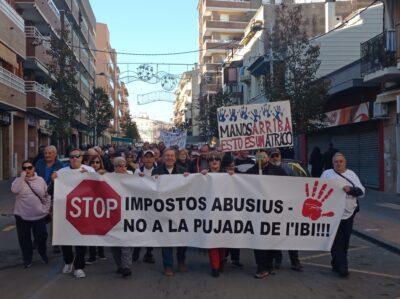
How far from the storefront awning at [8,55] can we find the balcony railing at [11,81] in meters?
0.67

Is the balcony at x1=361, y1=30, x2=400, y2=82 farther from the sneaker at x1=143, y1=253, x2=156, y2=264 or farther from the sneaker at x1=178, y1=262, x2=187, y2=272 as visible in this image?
the sneaker at x1=178, y1=262, x2=187, y2=272

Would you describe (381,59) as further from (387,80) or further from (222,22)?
(222,22)

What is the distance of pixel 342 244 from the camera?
7.79m

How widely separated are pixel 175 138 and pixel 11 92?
837 cm

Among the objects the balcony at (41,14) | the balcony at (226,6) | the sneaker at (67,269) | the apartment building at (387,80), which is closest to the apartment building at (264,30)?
the balcony at (41,14)

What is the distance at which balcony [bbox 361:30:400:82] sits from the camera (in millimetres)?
18859

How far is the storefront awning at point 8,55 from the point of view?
2630cm

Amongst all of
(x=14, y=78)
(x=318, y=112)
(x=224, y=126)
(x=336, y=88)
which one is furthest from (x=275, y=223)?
(x=14, y=78)

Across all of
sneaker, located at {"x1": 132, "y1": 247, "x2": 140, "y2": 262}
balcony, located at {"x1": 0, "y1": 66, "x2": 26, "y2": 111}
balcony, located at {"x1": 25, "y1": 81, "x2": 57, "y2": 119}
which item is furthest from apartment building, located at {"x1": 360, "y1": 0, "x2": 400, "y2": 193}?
balcony, located at {"x1": 25, "y1": 81, "x2": 57, "y2": 119}

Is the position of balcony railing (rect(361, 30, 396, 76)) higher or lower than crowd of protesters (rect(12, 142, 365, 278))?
higher

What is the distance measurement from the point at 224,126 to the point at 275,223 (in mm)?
3143

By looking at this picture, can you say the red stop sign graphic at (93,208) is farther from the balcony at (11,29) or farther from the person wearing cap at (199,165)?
the balcony at (11,29)

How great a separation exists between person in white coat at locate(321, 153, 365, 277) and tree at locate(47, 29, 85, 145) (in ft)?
67.9

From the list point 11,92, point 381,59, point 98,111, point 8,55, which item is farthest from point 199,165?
point 98,111
